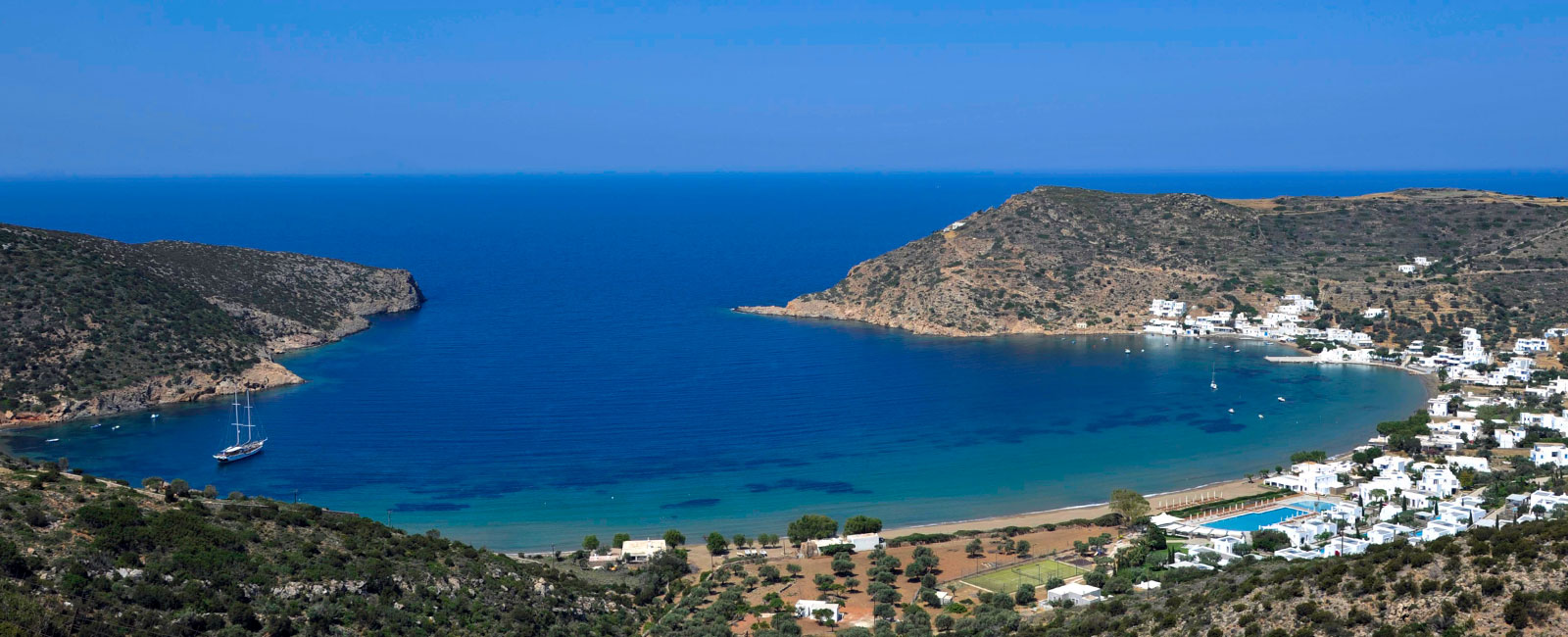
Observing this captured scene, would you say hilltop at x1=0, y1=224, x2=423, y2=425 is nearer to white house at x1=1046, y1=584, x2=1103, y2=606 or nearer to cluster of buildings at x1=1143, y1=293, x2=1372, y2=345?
white house at x1=1046, y1=584, x2=1103, y2=606

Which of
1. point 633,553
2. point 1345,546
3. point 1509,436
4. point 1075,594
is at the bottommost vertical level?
point 633,553

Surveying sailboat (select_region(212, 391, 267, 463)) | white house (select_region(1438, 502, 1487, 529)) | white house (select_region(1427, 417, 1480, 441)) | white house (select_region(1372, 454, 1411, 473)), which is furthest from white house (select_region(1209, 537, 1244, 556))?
sailboat (select_region(212, 391, 267, 463))

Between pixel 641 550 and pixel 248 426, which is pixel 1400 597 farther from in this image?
pixel 248 426

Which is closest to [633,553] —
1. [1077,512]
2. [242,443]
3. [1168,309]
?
[1077,512]

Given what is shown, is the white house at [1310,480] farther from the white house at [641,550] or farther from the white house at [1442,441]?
the white house at [641,550]

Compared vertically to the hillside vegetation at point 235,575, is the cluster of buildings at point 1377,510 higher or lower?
lower

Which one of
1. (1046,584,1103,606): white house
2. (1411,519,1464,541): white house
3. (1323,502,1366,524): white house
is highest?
(1411,519,1464,541): white house

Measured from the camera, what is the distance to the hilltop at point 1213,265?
8400 cm

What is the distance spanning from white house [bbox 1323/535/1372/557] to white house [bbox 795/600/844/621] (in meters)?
13.6

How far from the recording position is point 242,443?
180ft

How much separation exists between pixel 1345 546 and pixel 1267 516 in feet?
22.6

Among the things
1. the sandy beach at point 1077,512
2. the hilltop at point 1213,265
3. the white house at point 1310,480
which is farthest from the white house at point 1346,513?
the hilltop at point 1213,265

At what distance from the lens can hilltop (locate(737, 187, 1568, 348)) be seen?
84000 mm

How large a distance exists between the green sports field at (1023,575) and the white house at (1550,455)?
24014 mm
